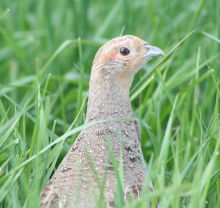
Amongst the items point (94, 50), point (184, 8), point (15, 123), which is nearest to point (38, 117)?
point (15, 123)

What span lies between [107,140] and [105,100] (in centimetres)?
60

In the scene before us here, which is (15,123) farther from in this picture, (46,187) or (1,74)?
(1,74)

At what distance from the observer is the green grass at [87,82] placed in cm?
371

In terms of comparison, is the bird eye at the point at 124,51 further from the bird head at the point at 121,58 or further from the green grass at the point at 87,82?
the green grass at the point at 87,82

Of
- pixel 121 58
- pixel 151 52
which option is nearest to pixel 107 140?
pixel 121 58

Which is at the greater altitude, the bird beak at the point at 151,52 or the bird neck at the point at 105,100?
the bird beak at the point at 151,52

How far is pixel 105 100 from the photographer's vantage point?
12.9 feet

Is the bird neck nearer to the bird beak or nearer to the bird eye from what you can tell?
the bird eye

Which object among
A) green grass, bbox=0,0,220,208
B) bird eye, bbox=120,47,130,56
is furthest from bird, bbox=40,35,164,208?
green grass, bbox=0,0,220,208

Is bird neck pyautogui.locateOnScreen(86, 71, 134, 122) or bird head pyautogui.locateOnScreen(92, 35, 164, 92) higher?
bird head pyautogui.locateOnScreen(92, 35, 164, 92)

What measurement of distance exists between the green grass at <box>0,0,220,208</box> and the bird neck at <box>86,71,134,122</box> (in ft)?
0.23

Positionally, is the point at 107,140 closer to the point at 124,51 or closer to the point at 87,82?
the point at 124,51

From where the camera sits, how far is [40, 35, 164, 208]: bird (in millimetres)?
3410

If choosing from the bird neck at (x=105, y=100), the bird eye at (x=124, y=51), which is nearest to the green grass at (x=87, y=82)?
the bird neck at (x=105, y=100)
